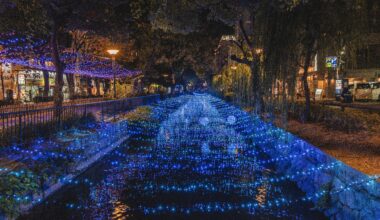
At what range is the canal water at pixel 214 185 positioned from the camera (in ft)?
25.0

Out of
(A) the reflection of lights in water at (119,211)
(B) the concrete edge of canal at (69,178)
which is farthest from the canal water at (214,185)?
(B) the concrete edge of canal at (69,178)

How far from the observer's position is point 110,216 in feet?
25.2

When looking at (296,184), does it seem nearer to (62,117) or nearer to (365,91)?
(62,117)

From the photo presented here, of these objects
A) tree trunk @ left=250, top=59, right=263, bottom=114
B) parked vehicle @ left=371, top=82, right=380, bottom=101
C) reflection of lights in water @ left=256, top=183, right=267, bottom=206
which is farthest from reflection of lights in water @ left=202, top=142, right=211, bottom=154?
parked vehicle @ left=371, top=82, right=380, bottom=101

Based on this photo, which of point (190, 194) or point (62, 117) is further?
point (62, 117)

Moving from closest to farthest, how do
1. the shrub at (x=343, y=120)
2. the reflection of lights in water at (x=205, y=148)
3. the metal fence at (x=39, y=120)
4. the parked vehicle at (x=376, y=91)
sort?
1. the metal fence at (x=39, y=120)
2. the shrub at (x=343, y=120)
3. the reflection of lights in water at (x=205, y=148)
4. the parked vehicle at (x=376, y=91)

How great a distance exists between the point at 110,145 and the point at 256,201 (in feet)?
26.1

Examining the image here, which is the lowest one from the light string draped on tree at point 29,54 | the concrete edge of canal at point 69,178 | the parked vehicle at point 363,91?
Answer: the concrete edge of canal at point 69,178

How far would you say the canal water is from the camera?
7.62 meters

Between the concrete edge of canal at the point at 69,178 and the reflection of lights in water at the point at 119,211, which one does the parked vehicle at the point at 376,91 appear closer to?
the concrete edge of canal at the point at 69,178

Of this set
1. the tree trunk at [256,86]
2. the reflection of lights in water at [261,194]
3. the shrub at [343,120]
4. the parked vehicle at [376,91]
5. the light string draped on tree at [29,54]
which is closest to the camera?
the reflection of lights in water at [261,194]

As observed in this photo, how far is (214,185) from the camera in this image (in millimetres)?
10078

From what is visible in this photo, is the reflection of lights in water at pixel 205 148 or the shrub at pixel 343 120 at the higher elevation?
the shrub at pixel 343 120

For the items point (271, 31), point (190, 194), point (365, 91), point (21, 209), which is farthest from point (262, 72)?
point (365, 91)
